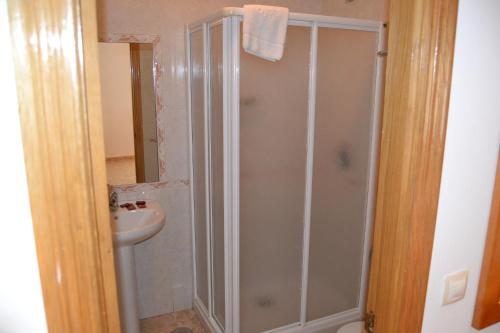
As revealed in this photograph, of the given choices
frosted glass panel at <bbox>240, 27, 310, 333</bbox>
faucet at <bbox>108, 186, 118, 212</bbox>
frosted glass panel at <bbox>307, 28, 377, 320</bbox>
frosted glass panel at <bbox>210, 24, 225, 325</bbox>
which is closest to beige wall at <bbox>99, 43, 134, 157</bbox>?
faucet at <bbox>108, 186, 118, 212</bbox>

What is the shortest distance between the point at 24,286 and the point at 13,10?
44 centimetres

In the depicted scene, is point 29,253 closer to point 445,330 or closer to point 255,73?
point 445,330

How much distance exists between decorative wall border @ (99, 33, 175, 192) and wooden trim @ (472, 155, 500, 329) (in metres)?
1.94

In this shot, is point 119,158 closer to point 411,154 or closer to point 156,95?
point 156,95

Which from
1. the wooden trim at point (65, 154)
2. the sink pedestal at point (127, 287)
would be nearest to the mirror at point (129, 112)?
the sink pedestal at point (127, 287)

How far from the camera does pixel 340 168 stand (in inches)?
98.0

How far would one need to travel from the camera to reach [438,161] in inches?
34.9

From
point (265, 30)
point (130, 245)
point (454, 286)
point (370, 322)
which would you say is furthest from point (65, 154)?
point (130, 245)

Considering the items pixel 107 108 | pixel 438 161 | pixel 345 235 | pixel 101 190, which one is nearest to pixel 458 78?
pixel 438 161

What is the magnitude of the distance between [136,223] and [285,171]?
1014 millimetres

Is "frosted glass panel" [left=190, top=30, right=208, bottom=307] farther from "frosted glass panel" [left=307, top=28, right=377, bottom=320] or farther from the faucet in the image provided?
"frosted glass panel" [left=307, top=28, right=377, bottom=320]

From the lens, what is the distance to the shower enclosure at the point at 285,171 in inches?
82.5

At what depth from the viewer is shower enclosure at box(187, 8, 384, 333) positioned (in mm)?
2096

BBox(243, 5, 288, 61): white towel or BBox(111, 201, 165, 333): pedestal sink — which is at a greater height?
BBox(243, 5, 288, 61): white towel
